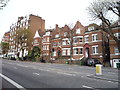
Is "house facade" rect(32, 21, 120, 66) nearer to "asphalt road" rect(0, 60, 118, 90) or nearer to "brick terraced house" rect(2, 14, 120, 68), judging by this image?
"brick terraced house" rect(2, 14, 120, 68)

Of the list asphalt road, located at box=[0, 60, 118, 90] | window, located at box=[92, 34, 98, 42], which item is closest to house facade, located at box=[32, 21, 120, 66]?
window, located at box=[92, 34, 98, 42]

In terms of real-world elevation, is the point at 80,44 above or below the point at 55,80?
above

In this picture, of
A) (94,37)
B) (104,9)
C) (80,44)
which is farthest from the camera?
(80,44)

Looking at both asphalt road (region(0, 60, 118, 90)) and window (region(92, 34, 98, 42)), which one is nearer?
asphalt road (region(0, 60, 118, 90))

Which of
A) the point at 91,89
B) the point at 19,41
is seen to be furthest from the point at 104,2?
the point at 19,41

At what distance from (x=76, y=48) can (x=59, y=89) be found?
3383 centimetres

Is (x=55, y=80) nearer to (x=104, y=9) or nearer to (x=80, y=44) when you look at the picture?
(x=104, y=9)

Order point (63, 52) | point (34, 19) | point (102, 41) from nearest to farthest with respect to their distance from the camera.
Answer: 1. point (102, 41)
2. point (63, 52)
3. point (34, 19)

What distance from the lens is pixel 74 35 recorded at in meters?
41.6

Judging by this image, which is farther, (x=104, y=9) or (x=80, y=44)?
(x=80, y=44)

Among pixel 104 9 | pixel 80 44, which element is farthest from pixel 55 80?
pixel 80 44

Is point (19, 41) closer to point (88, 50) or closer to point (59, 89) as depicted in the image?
point (88, 50)

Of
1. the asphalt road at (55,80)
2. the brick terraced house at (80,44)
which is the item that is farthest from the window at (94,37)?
the asphalt road at (55,80)

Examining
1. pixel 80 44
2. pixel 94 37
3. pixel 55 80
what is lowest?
pixel 55 80
